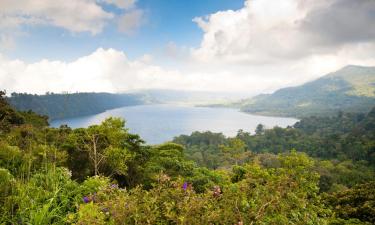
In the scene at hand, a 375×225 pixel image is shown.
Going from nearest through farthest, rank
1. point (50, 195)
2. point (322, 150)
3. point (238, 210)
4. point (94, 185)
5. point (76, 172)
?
point (238, 210), point (50, 195), point (94, 185), point (76, 172), point (322, 150)

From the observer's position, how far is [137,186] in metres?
3.41

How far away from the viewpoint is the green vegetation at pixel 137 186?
3.08m

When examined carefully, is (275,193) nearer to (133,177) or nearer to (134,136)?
(133,177)

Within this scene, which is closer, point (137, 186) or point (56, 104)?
point (137, 186)

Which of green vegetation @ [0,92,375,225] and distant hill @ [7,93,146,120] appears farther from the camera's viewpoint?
distant hill @ [7,93,146,120]

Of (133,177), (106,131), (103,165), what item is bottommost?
(133,177)

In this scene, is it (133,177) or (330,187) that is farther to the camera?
(330,187)

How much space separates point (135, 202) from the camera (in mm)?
3109

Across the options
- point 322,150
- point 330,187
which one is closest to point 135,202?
point 330,187

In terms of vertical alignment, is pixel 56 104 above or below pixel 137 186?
below

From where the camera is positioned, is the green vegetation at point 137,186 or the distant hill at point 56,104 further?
the distant hill at point 56,104

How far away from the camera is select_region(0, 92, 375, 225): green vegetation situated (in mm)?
3082

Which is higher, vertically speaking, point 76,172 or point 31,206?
point 31,206

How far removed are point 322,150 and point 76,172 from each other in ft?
241
